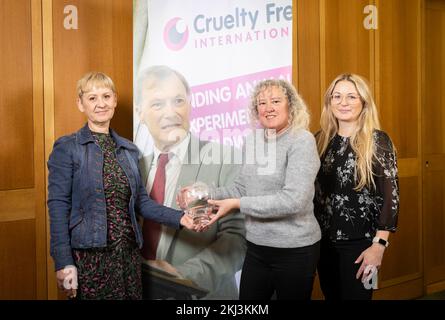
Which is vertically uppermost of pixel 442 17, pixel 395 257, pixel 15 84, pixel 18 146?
pixel 442 17

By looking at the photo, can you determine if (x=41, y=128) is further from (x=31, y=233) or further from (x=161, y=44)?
(x=161, y=44)

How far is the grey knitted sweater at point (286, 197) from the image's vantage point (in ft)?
6.33

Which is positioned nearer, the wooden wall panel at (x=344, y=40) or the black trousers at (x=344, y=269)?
the black trousers at (x=344, y=269)

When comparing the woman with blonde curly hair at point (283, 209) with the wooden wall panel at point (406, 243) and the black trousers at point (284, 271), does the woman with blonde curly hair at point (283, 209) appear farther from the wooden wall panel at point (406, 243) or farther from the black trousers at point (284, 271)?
the wooden wall panel at point (406, 243)

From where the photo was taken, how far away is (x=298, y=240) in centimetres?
196

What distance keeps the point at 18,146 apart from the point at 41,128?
0.14 m

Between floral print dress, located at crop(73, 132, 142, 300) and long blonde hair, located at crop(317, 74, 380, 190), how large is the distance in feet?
2.97

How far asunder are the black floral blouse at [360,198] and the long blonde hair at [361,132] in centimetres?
3

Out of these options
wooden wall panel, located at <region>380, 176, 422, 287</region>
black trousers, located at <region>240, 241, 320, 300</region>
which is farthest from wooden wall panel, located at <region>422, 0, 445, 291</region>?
black trousers, located at <region>240, 241, 320, 300</region>

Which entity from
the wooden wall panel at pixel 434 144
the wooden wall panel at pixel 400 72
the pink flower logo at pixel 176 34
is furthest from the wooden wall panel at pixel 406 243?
the pink flower logo at pixel 176 34

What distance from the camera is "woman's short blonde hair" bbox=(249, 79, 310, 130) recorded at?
2.05 metres

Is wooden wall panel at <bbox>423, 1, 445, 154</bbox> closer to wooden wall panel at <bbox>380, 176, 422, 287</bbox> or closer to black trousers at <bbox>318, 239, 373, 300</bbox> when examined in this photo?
wooden wall panel at <bbox>380, 176, 422, 287</bbox>
